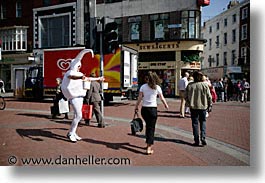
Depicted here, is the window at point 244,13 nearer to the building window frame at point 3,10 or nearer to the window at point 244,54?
the window at point 244,54

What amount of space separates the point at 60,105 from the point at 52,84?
5.12m

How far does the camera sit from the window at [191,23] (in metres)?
5.15

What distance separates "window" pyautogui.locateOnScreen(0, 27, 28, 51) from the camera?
191 inches

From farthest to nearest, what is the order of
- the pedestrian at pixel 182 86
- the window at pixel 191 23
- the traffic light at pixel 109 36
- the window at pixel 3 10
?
the pedestrian at pixel 182 86, the traffic light at pixel 109 36, the window at pixel 191 23, the window at pixel 3 10

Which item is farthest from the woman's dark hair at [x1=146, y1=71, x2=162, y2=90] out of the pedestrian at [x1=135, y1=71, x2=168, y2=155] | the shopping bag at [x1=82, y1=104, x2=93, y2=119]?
the shopping bag at [x1=82, y1=104, x2=93, y2=119]

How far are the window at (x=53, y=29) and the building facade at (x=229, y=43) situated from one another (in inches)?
114

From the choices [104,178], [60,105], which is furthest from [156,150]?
[60,105]

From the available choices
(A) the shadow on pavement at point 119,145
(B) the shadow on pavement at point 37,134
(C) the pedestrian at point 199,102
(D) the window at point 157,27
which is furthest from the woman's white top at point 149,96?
(D) the window at point 157,27

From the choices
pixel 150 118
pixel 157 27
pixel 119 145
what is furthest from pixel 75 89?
pixel 157 27

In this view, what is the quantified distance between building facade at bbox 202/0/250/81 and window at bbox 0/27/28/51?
124 inches

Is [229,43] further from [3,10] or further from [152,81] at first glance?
[3,10]

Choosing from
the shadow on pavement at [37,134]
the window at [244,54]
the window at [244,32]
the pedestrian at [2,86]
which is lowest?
the shadow on pavement at [37,134]

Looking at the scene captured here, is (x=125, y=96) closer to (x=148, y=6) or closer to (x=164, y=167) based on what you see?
(x=148, y=6)

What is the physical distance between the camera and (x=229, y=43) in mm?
4688
